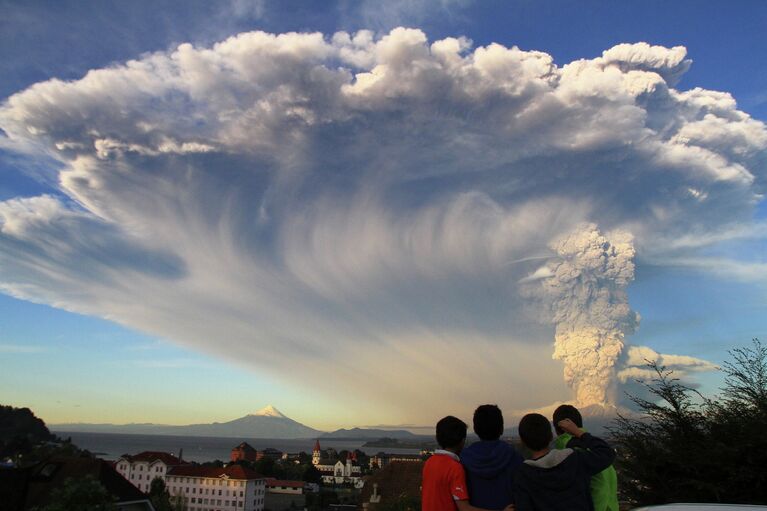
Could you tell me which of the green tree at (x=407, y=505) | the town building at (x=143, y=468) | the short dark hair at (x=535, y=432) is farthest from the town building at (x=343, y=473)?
the short dark hair at (x=535, y=432)

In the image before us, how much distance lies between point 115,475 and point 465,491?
52.1 feet

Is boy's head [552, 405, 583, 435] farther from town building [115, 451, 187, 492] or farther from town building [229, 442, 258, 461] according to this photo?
town building [229, 442, 258, 461]

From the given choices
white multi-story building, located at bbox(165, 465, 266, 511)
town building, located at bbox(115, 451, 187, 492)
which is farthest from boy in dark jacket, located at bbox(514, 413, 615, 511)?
town building, located at bbox(115, 451, 187, 492)

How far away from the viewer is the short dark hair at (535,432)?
3498 mm

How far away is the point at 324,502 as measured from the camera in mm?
88812

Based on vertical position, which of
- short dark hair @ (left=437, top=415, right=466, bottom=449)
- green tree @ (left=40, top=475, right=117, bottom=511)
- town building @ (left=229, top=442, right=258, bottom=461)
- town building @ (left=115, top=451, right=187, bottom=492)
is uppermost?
short dark hair @ (left=437, top=415, right=466, bottom=449)

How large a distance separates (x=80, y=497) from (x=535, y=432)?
433 inches

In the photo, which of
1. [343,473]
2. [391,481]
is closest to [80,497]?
[391,481]

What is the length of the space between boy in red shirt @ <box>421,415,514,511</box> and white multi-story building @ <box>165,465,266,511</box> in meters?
94.3

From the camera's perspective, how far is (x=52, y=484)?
14938mm

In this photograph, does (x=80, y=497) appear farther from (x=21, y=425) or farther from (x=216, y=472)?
(x=21, y=425)

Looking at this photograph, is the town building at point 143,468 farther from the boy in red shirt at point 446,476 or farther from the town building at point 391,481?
the boy in red shirt at point 446,476

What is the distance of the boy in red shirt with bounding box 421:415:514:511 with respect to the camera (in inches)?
139

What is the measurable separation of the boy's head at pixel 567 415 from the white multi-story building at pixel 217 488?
94333 millimetres
